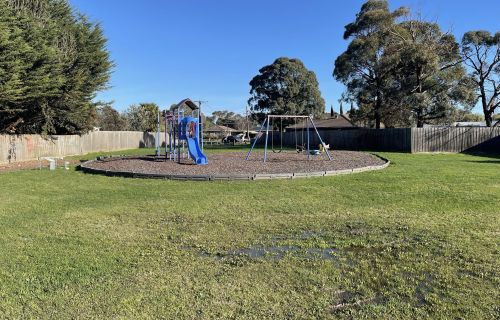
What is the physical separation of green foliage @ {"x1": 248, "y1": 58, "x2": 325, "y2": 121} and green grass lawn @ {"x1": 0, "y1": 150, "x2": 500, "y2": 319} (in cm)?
4568

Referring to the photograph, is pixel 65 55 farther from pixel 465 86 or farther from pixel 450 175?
pixel 465 86

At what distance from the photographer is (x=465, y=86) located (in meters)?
29.0

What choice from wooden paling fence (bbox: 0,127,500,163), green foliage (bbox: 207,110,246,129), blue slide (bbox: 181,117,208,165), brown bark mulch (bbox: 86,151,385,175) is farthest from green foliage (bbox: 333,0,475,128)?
green foliage (bbox: 207,110,246,129)

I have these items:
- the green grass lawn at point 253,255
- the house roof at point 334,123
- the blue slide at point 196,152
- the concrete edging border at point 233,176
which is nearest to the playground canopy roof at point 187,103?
the blue slide at point 196,152

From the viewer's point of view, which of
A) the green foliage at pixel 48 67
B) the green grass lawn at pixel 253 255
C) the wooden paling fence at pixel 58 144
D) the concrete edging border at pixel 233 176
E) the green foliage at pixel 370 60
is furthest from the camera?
the green foliage at pixel 370 60

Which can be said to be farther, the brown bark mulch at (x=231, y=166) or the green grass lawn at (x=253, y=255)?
the brown bark mulch at (x=231, y=166)

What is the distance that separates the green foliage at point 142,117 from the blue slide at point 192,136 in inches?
1817

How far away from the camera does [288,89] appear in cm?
5353

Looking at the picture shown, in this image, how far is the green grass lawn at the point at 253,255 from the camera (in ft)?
11.2

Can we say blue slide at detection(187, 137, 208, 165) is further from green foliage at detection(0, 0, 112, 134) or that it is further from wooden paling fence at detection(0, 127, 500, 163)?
wooden paling fence at detection(0, 127, 500, 163)

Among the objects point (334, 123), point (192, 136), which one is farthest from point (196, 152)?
point (334, 123)

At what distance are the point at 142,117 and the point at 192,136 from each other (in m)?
47.6

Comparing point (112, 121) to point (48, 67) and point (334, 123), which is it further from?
point (48, 67)

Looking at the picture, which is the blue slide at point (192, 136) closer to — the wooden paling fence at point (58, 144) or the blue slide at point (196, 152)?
the blue slide at point (196, 152)
